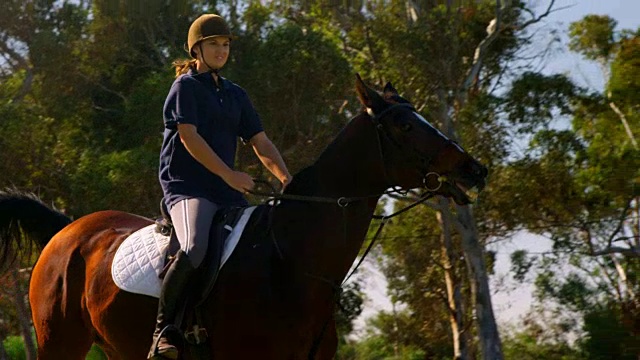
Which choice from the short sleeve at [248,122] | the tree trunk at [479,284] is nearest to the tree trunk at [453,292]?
the tree trunk at [479,284]

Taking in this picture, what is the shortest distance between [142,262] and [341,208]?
1222mm

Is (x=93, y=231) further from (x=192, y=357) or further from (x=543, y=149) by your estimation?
(x=543, y=149)

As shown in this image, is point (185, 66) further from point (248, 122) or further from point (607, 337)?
point (607, 337)

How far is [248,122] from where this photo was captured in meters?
6.57

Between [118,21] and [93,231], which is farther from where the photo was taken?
[118,21]

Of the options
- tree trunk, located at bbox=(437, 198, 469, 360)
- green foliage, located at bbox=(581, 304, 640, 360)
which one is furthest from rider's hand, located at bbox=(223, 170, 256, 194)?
tree trunk, located at bbox=(437, 198, 469, 360)

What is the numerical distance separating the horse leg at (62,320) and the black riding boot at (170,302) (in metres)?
1.13

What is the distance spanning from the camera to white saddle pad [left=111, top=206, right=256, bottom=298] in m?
6.36

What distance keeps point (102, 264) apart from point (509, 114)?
1836 centimetres

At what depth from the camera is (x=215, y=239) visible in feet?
19.8

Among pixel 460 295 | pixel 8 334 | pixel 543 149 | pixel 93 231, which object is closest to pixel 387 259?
pixel 460 295

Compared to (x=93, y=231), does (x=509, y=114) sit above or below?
above

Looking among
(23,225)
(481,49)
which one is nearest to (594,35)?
(481,49)

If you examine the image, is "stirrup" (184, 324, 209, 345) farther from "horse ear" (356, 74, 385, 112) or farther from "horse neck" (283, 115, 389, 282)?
"horse ear" (356, 74, 385, 112)
